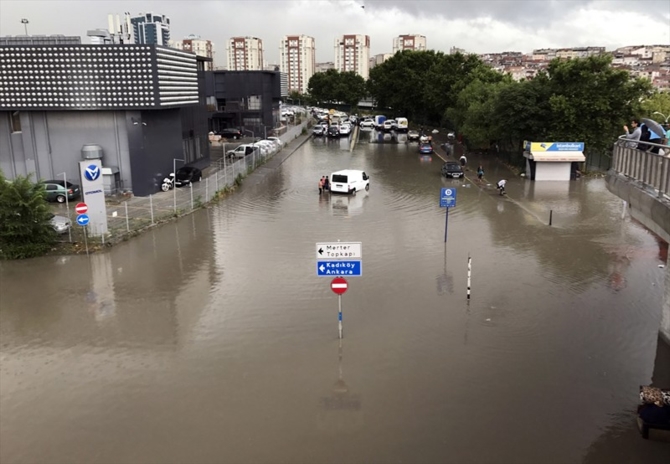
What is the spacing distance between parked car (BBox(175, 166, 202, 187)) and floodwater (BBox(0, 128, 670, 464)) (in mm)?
9896

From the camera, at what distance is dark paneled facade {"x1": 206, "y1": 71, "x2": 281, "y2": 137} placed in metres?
63.8

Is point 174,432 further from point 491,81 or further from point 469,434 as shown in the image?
point 491,81

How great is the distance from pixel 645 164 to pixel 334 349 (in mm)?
7716

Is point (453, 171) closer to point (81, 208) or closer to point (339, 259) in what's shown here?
point (81, 208)

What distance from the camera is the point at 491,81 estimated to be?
60000 mm

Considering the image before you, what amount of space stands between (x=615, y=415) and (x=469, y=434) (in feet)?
9.13

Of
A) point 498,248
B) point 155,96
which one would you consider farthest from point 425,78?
point 498,248

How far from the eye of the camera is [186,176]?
110 ft

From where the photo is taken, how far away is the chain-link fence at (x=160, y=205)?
902 inches

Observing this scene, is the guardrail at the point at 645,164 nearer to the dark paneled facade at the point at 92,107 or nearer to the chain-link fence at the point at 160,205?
the chain-link fence at the point at 160,205

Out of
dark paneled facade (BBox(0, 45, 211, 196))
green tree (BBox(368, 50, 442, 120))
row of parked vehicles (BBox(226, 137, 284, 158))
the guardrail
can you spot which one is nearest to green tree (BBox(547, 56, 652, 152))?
row of parked vehicles (BBox(226, 137, 284, 158))

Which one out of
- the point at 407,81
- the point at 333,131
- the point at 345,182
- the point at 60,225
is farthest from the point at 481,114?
the point at 407,81

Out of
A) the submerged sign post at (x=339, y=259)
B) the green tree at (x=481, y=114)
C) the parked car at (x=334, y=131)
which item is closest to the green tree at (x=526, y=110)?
the green tree at (x=481, y=114)

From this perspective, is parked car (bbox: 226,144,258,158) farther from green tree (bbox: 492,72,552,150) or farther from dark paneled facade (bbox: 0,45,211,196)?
green tree (bbox: 492,72,552,150)
